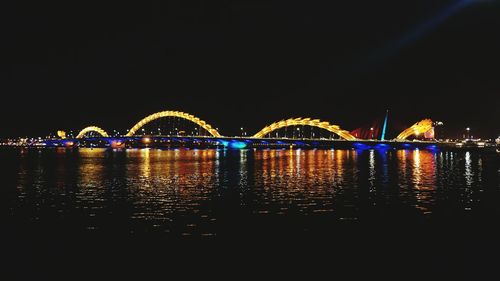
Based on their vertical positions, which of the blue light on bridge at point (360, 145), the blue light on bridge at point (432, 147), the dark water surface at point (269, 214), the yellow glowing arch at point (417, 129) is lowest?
the dark water surface at point (269, 214)

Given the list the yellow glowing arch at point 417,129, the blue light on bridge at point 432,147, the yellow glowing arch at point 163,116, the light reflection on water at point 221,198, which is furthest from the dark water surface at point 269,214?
the yellow glowing arch at point 163,116

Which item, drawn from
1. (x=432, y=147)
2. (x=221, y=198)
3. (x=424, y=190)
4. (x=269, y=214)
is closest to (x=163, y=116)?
(x=432, y=147)

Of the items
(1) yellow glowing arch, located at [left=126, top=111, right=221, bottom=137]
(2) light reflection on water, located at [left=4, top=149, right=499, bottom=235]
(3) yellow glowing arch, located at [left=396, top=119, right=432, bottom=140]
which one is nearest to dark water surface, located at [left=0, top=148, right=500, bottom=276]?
(2) light reflection on water, located at [left=4, top=149, right=499, bottom=235]

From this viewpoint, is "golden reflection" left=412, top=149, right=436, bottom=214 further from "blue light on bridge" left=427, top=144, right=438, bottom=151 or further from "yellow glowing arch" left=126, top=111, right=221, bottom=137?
"yellow glowing arch" left=126, top=111, right=221, bottom=137

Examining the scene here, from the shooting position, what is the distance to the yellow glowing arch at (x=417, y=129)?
4589 inches

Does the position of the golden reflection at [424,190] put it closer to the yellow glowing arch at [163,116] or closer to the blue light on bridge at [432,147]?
the blue light on bridge at [432,147]

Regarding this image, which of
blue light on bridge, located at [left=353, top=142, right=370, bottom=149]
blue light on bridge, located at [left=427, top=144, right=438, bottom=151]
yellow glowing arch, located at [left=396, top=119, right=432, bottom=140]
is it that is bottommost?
blue light on bridge, located at [left=427, top=144, right=438, bottom=151]

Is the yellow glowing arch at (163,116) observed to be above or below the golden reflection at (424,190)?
above

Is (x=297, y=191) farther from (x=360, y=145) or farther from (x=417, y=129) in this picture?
(x=417, y=129)

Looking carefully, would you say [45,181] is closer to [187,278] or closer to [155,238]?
[155,238]

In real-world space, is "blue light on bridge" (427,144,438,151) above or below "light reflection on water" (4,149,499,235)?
above

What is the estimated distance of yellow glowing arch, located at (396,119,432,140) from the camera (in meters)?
117

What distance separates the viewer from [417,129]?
382ft

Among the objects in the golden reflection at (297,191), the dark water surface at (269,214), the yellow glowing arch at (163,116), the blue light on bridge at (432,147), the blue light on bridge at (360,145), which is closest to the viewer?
the dark water surface at (269,214)
